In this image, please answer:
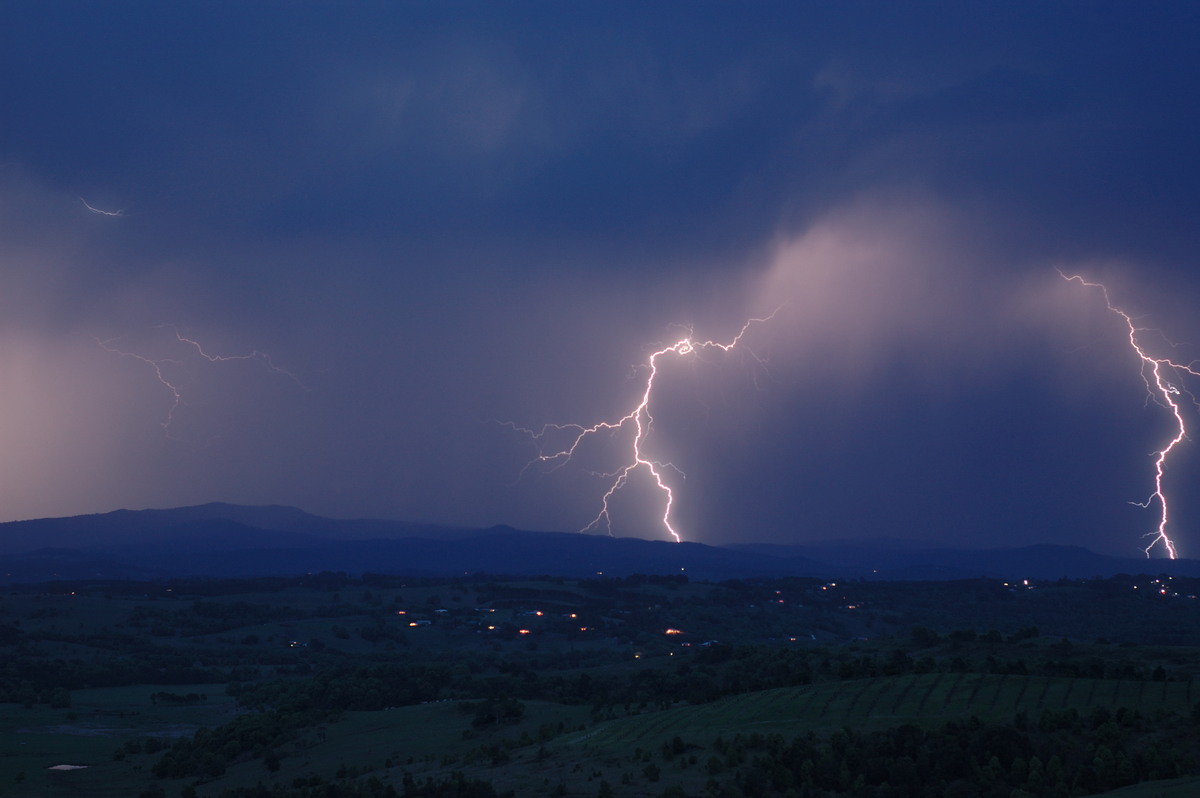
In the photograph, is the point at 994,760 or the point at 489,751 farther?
the point at 489,751

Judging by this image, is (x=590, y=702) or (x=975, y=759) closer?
(x=975, y=759)

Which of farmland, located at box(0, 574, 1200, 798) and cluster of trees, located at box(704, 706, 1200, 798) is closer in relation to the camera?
cluster of trees, located at box(704, 706, 1200, 798)

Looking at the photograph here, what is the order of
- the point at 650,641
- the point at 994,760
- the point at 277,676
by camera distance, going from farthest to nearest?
the point at 650,641
the point at 277,676
the point at 994,760

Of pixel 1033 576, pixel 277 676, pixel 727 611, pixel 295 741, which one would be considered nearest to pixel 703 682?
pixel 295 741

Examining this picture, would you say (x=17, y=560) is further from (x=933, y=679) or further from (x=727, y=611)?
(x=933, y=679)

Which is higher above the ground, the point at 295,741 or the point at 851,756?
the point at 851,756

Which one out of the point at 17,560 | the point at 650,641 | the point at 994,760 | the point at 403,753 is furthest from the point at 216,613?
the point at 17,560

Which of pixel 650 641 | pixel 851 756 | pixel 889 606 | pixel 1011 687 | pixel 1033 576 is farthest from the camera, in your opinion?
pixel 1033 576

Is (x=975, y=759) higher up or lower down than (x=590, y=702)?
higher up

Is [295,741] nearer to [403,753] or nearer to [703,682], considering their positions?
[403,753]

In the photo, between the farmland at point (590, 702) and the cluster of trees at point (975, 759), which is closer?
the cluster of trees at point (975, 759)
